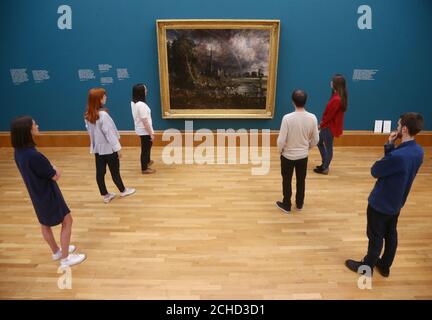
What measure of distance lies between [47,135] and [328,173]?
5.50m

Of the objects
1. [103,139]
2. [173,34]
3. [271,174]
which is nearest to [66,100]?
[173,34]

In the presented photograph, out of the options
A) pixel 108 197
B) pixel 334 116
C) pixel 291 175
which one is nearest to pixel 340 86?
pixel 334 116

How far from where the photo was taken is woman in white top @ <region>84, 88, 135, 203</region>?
4043 mm

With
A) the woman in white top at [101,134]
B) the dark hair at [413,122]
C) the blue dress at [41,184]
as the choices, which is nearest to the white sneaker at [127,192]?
the woman in white top at [101,134]

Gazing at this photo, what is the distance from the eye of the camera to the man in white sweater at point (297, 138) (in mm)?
3830

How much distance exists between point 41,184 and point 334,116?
4.17 metres

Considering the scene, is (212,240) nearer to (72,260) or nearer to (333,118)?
Result: (72,260)

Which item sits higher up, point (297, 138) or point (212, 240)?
point (297, 138)

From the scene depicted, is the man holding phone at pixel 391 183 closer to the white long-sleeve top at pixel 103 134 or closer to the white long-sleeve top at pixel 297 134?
the white long-sleeve top at pixel 297 134

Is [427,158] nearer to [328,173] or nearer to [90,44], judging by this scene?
[328,173]

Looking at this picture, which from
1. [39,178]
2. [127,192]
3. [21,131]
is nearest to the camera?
[21,131]

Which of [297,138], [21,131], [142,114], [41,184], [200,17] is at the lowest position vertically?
[41,184]

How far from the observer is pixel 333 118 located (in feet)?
17.2

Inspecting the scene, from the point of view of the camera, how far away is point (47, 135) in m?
6.85
